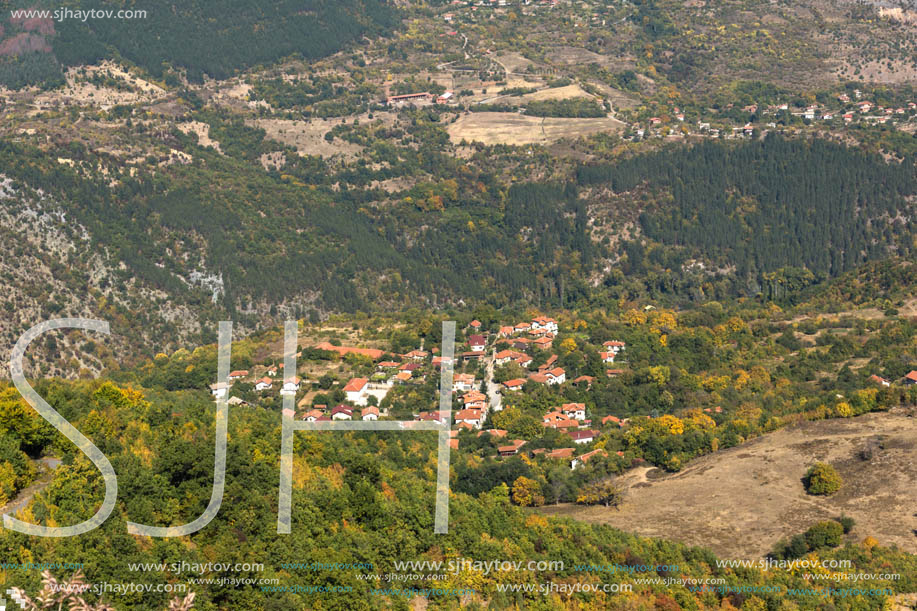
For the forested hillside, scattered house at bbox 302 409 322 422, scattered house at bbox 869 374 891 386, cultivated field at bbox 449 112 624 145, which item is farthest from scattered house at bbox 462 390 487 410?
the forested hillside

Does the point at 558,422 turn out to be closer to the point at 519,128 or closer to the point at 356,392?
the point at 356,392

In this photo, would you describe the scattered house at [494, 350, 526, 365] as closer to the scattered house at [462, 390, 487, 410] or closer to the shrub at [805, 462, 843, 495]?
the scattered house at [462, 390, 487, 410]

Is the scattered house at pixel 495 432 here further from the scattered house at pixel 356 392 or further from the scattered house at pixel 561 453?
the scattered house at pixel 356 392

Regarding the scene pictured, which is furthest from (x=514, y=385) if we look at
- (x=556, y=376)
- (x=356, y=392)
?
(x=356, y=392)

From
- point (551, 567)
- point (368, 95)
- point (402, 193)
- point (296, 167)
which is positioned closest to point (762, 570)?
point (551, 567)

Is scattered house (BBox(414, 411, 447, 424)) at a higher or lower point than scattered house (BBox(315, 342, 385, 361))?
higher

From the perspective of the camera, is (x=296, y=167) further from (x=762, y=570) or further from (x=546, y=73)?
(x=762, y=570)

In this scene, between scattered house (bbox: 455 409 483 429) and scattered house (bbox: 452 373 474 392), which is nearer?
scattered house (bbox: 455 409 483 429)

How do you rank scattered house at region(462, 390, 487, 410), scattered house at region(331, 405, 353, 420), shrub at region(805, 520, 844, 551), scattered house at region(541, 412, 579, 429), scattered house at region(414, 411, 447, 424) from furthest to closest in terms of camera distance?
1. scattered house at region(462, 390, 487, 410)
2. scattered house at region(541, 412, 579, 429)
3. scattered house at region(331, 405, 353, 420)
4. scattered house at region(414, 411, 447, 424)
5. shrub at region(805, 520, 844, 551)
